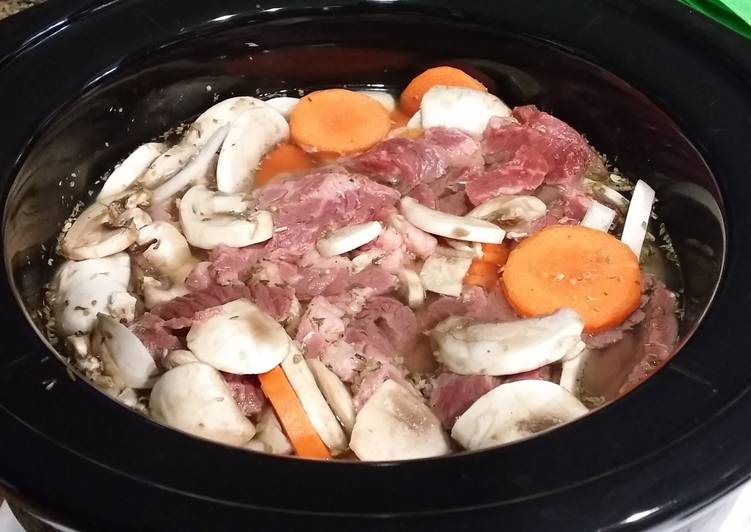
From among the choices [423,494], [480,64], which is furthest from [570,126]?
[423,494]

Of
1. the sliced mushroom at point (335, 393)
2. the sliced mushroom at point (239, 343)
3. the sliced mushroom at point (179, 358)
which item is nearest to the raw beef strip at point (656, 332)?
the sliced mushroom at point (335, 393)

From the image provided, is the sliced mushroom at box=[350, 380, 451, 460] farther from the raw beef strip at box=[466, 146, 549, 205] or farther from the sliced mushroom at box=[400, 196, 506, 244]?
the raw beef strip at box=[466, 146, 549, 205]

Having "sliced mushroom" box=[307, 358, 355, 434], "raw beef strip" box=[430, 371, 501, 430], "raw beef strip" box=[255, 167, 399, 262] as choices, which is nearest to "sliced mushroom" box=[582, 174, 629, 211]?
"raw beef strip" box=[255, 167, 399, 262]

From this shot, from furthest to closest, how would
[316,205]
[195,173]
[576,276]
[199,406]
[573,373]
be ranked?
[195,173], [316,205], [576,276], [573,373], [199,406]

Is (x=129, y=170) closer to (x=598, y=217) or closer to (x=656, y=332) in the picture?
(x=598, y=217)

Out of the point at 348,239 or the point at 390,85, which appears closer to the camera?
the point at 348,239

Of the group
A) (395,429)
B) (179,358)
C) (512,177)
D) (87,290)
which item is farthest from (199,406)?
(512,177)
